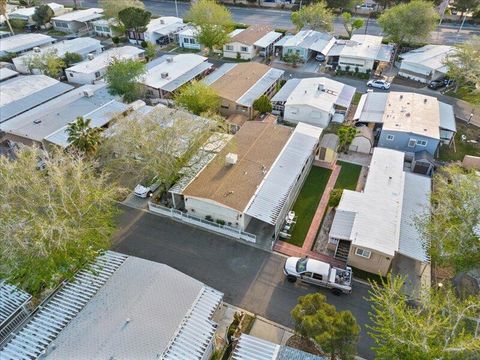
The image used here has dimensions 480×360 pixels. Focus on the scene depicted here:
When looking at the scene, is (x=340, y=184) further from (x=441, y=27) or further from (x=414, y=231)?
(x=441, y=27)

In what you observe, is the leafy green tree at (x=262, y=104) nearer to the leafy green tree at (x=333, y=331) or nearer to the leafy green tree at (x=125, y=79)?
the leafy green tree at (x=125, y=79)

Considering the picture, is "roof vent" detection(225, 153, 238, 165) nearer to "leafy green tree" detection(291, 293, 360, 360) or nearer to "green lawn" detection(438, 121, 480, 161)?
"leafy green tree" detection(291, 293, 360, 360)

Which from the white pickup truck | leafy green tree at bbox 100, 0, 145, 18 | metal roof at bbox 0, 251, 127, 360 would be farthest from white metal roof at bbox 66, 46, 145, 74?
the white pickup truck

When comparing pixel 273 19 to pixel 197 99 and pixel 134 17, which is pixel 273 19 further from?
pixel 197 99

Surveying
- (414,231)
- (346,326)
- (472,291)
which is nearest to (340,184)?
(414,231)

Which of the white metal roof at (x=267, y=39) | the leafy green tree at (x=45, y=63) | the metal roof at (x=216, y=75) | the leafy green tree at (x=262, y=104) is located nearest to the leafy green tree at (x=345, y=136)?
the leafy green tree at (x=262, y=104)
